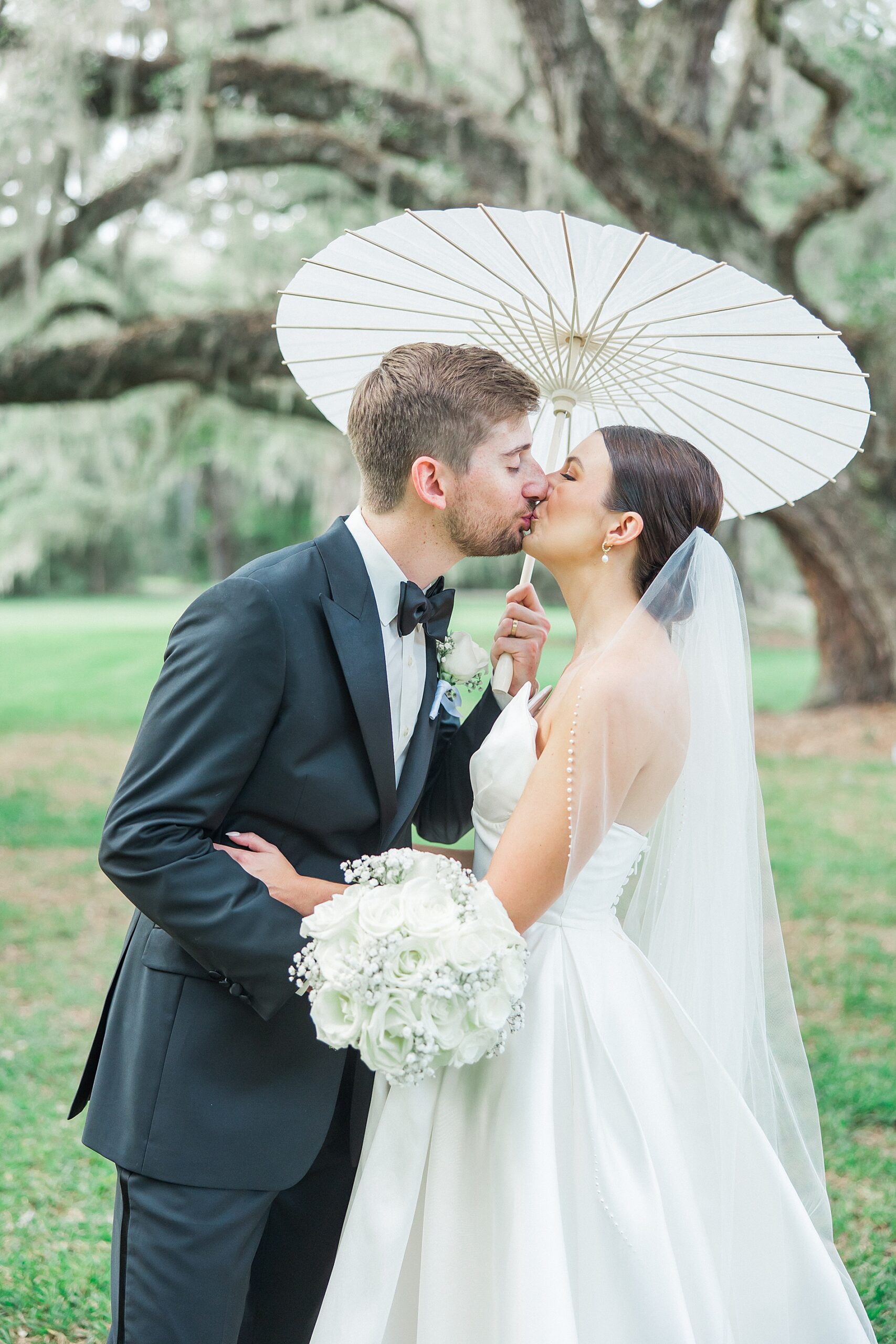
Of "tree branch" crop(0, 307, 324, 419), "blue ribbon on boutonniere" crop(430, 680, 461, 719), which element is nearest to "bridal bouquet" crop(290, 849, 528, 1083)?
"blue ribbon on boutonniere" crop(430, 680, 461, 719)

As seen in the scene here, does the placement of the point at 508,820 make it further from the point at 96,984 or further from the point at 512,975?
the point at 96,984

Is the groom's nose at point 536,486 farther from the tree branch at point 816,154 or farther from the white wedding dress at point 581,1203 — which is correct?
the tree branch at point 816,154

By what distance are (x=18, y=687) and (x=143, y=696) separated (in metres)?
2.02

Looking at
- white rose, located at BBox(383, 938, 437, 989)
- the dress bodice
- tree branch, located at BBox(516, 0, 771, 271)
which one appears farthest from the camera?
tree branch, located at BBox(516, 0, 771, 271)

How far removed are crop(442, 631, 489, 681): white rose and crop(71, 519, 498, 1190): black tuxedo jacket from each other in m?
0.42

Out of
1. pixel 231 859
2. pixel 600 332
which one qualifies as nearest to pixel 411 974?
pixel 231 859

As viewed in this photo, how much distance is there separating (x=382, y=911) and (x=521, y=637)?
3.42 feet

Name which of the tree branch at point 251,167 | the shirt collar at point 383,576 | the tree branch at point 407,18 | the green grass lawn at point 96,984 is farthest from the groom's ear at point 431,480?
the tree branch at point 407,18

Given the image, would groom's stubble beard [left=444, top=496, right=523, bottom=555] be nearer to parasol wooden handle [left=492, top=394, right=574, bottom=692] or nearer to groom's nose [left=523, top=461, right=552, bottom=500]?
groom's nose [left=523, top=461, right=552, bottom=500]

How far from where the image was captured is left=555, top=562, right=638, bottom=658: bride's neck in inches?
106

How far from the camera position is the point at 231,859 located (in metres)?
2.10

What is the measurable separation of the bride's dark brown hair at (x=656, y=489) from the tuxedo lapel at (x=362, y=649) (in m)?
0.65

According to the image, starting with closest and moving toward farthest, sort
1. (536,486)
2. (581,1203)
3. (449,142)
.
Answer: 1. (581,1203)
2. (536,486)
3. (449,142)

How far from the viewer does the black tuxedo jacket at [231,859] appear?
2066 mm
